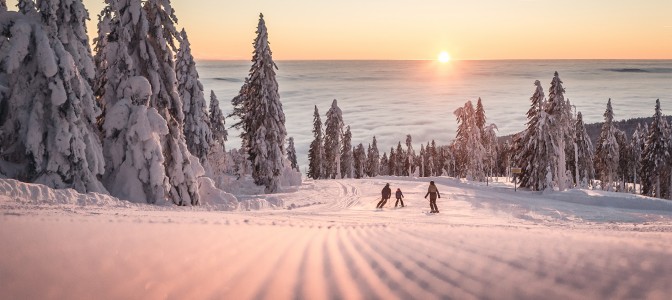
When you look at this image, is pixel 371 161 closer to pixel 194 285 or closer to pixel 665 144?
pixel 665 144

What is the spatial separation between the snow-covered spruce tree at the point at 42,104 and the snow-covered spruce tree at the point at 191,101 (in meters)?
17.7

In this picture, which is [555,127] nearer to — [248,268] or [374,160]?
[248,268]

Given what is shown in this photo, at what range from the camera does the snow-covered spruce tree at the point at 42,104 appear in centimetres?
1578

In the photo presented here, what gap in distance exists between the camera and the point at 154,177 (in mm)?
18469

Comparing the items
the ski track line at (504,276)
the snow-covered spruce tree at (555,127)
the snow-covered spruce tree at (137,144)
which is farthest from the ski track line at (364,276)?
the snow-covered spruce tree at (555,127)

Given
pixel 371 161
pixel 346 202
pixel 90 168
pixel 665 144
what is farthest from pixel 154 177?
pixel 371 161

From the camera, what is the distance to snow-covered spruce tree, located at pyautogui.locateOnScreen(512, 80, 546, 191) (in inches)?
1671

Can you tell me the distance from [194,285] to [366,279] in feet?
5.59

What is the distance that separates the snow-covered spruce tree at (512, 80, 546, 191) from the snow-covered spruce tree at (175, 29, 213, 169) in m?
31.8

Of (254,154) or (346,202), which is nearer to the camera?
(346,202)

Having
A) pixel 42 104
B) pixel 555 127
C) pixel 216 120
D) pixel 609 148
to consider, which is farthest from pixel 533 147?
pixel 42 104

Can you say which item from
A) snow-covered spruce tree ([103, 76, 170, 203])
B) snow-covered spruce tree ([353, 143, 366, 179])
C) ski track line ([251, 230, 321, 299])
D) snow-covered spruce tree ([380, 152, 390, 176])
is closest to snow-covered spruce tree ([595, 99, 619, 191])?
snow-covered spruce tree ([353, 143, 366, 179])

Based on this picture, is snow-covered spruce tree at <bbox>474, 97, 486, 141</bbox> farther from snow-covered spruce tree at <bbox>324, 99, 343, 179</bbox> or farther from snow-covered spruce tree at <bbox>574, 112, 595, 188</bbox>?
snow-covered spruce tree at <bbox>324, 99, 343, 179</bbox>

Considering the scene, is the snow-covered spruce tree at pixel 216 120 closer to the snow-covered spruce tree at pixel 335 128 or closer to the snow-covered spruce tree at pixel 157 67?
the snow-covered spruce tree at pixel 335 128
